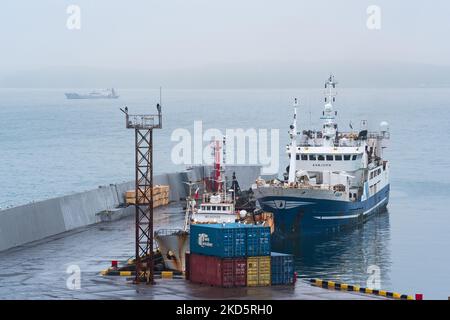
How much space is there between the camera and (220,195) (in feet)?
206

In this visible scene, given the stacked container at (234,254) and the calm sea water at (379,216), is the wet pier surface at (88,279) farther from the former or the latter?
the calm sea water at (379,216)

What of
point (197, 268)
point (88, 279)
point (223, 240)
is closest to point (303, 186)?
point (88, 279)

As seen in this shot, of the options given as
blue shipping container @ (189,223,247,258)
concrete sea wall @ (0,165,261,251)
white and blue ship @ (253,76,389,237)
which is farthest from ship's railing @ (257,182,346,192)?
blue shipping container @ (189,223,247,258)

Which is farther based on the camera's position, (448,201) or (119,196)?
(448,201)

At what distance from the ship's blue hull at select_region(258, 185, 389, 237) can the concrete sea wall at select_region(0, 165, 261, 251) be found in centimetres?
1107

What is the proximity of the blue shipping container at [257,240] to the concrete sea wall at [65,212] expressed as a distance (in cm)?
1867

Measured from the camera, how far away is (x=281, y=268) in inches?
2079

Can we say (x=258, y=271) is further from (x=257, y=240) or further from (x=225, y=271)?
(x=225, y=271)

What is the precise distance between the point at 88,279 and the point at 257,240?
9227 mm
